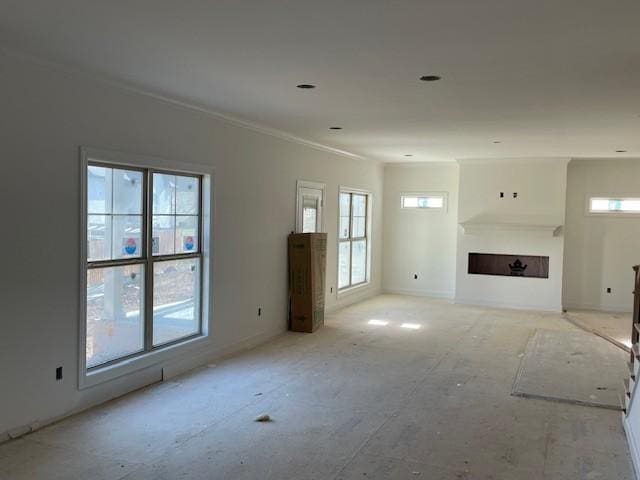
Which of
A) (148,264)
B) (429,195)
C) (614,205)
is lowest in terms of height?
(148,264)

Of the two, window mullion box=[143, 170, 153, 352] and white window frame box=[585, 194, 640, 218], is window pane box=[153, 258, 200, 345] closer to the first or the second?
window mullion box=[143, 170, 153, 352]

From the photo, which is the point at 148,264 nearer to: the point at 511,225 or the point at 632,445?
the point at 632,445

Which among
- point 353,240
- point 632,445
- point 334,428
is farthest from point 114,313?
point 353,240

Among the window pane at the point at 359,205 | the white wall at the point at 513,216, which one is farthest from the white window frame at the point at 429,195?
the window pane at the point at 359,205

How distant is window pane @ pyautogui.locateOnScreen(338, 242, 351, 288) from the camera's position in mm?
9016

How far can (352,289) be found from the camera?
30.5 ft

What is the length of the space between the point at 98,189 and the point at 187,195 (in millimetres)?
1139

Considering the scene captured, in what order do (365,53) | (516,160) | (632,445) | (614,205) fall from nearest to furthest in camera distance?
(365,53) → (632,445) → (614,205) → (516,160)

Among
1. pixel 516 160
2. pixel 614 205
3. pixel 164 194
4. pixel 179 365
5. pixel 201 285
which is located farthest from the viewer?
pixel 516 160

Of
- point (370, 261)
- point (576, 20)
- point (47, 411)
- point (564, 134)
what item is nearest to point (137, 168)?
point (47, 411)

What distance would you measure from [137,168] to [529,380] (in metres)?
4.06

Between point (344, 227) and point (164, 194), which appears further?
point (344, 227)

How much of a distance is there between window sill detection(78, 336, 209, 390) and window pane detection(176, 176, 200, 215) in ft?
4.16

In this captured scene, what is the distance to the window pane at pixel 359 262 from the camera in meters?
9.58
